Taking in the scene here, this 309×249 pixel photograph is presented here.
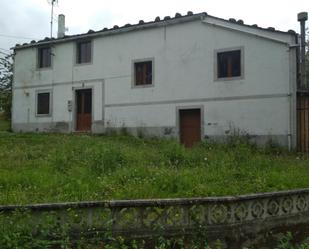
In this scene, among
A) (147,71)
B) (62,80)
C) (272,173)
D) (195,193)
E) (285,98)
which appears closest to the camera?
(195,193)

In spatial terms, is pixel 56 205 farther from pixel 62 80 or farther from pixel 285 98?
pixel 62 80

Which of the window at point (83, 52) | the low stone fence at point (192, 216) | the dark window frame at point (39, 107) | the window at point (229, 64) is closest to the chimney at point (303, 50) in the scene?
the window at point (229, 64)

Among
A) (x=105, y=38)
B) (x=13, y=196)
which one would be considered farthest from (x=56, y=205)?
(x=105, y=38)

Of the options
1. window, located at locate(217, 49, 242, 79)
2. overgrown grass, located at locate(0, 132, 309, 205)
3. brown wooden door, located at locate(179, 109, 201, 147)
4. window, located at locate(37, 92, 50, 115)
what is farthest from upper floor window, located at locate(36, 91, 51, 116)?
overgrown grass, located at locate(0, 132, 309, 205)

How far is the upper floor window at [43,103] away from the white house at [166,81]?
0.19 feet

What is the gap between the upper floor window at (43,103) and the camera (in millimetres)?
25359

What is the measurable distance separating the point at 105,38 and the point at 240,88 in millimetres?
8399

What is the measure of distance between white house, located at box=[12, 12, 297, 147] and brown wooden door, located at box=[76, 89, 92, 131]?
6 centimetres

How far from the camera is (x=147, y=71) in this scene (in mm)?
22281

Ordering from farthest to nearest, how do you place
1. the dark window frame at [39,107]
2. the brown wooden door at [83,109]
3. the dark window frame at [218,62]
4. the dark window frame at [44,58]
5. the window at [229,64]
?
1. the dark window frame at [44,58]
2. the dark window frame at [39,107]
3. the brown wooden door at [83,109]
4. the window at [229,64]
5. the dark window frame at [218,62]

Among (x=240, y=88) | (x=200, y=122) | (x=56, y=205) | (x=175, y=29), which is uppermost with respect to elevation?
(x=175, y=29)

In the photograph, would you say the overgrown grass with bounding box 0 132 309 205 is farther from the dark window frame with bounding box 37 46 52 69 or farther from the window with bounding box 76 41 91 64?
the dark window frame with bounding box 37 46 52 69

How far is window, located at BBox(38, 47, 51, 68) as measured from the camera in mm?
26006

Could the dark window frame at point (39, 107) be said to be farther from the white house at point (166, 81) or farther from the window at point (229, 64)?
the window at point (229, 64)
